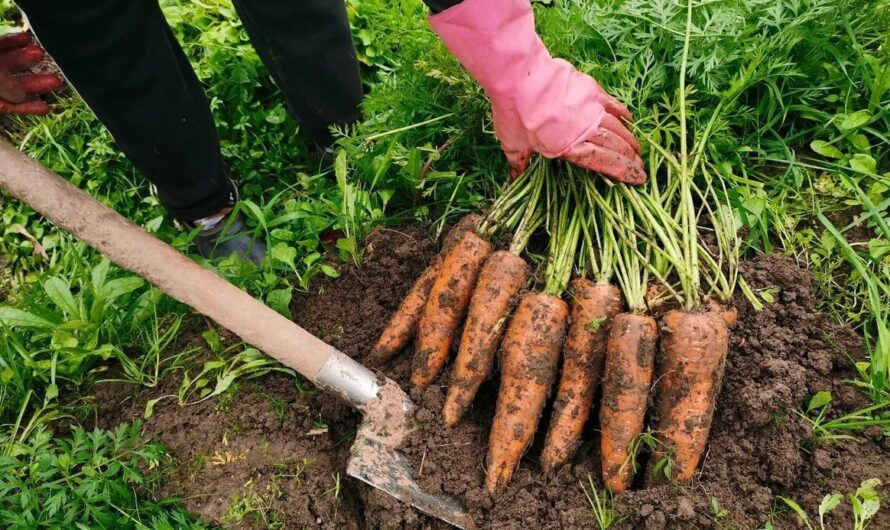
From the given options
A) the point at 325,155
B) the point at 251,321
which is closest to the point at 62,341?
the point at 251,321

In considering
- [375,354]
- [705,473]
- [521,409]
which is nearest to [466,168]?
[375,354]

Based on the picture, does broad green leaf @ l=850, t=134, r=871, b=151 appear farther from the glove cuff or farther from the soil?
the glove cuff

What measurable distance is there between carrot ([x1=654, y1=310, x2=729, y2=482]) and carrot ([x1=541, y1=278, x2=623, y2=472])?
0.59ft

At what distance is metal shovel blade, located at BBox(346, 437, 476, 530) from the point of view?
1.92m

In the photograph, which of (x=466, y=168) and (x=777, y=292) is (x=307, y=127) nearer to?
(x=466, y=168)

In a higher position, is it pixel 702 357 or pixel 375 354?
pixel 702 357

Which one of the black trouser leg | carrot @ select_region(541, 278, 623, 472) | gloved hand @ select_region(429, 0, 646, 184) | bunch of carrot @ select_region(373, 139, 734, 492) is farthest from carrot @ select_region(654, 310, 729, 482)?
the black trouser leg

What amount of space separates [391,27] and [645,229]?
4.44 ft

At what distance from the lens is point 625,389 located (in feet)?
6.27

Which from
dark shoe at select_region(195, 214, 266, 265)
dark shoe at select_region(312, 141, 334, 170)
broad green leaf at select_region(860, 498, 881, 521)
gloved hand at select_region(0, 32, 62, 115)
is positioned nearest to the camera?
broad green leaf at select_region(860, 498, 881, 521)

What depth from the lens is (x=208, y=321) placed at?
2.41 metres

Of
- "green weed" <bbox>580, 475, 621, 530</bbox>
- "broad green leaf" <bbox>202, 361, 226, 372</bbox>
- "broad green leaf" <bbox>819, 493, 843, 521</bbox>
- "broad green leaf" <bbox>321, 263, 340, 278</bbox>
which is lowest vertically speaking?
"broad green leaf" <bbox>202, 361, 226, 372</bbox>

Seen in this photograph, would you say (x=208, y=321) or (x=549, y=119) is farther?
(x=208, y=321)

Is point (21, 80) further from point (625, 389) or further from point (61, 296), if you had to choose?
point (625, 389)
